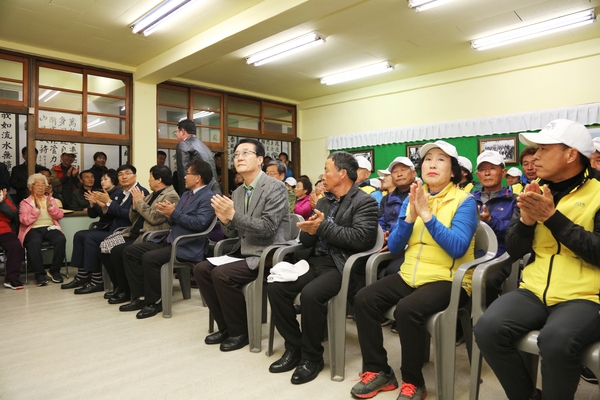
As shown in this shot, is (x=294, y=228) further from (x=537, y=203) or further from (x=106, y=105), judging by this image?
(x=106, y=105)

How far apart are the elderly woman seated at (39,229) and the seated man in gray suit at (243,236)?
9.20 feet

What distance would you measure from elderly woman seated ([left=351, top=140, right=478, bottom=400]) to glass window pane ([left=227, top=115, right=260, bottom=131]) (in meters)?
6.18

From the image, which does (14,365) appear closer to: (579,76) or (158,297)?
(158,297)

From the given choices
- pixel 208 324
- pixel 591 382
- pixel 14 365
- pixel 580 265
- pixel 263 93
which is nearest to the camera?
pixel 580 265

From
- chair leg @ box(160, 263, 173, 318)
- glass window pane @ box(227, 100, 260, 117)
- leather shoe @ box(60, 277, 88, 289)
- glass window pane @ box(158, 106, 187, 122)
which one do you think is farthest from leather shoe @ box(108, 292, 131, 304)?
glass window pane @ box(227, 100, 260, 117)

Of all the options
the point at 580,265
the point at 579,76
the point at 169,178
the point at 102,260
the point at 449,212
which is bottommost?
the point at 102,260

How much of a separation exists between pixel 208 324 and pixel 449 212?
2020 mm

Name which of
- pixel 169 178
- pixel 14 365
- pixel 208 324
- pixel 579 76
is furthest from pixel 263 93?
pixel 14 365

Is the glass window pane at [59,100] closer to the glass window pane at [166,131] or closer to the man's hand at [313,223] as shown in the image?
the glass window pane at [166,131]

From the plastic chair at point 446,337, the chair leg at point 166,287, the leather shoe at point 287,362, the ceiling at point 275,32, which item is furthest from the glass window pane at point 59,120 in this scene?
the plastic chair at point 446,337

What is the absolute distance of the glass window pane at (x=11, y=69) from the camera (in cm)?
540

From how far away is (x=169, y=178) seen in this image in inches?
155

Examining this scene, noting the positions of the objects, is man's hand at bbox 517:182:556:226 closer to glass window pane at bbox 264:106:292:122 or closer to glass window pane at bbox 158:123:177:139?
glass window pane at bbox 158:123:177:139

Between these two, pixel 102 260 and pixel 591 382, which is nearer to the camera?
pixel 591 382
